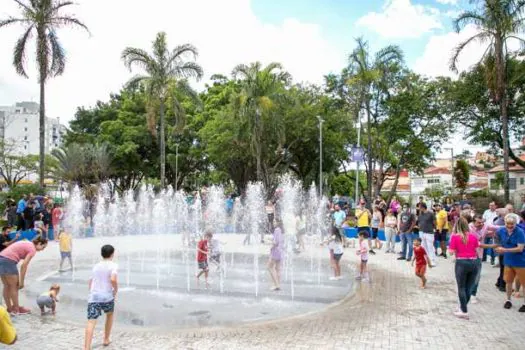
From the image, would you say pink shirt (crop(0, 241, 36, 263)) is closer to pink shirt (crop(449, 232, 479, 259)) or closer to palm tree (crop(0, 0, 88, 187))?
pink shirt (crop(449, 232, 479, 259))

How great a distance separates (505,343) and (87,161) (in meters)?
36.6

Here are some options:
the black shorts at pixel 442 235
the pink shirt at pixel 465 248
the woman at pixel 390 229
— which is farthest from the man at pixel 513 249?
the woman at pixel 390 229

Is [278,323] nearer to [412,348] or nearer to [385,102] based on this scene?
[412,348]

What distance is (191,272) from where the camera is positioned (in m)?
12.6

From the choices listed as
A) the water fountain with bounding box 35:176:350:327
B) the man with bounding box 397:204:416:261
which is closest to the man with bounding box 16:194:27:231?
the water fountain with bounding box 35:176:350:327

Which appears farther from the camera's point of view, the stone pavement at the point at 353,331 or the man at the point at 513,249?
the man at the point at 513,249

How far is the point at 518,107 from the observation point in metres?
28.8

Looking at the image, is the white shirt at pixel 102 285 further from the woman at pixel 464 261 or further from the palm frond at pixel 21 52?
the palm frond at pixel 21 52

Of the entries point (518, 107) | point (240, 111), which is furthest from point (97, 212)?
point (518, 107)

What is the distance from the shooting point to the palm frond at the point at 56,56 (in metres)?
22.7

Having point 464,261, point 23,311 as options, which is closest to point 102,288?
point 23,311

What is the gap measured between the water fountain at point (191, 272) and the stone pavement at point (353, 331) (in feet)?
2.15

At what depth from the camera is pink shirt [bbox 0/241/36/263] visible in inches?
295

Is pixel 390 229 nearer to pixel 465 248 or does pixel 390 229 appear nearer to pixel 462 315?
pixel 462 315
